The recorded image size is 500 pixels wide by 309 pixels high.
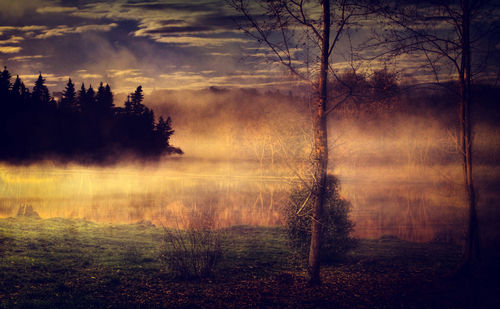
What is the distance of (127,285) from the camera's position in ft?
43.4

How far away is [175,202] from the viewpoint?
40562 mm

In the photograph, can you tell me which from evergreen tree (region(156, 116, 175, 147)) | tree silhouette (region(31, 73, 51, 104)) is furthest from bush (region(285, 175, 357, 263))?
tree silhouette (region(31, 73, 51, 104))

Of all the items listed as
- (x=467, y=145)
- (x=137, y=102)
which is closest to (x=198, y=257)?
(x=467, y=145)

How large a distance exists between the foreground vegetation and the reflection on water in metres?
2.66

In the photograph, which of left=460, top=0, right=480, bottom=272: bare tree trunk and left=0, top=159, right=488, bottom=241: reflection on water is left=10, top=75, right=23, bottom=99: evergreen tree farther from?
left=460, top=0, right=480, bottom=272: bare tree trunk

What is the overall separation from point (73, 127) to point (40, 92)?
23.0 feet

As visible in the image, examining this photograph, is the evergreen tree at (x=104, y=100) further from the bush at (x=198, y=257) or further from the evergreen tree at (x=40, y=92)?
the bush at (x=198, y=257)

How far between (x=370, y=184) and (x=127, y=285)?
63.2 m

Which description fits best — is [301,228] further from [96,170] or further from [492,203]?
[96,170]

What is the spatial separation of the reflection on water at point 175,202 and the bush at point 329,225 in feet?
3.43

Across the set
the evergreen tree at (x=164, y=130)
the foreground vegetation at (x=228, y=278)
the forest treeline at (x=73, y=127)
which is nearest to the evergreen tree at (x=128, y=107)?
the forest treeline at (x=73, y=127)

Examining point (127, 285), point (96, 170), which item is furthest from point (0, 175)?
point (127, 285)

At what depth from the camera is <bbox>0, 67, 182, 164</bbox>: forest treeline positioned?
44.7 metres

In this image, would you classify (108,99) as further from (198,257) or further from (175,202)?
(198,257)
